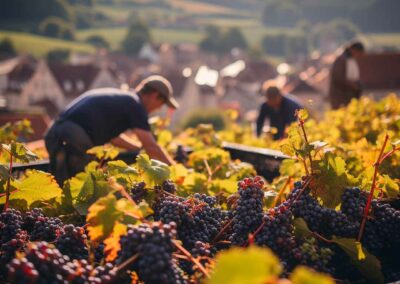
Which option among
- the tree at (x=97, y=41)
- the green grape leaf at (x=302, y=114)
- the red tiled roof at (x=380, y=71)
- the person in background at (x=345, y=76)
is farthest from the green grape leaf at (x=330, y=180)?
the tree at (x=97, y=41)

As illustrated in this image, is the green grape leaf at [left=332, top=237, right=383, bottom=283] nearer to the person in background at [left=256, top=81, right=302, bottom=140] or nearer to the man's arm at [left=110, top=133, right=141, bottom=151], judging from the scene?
the man's arm at [left=110, top=133, right=141, bottom=151]

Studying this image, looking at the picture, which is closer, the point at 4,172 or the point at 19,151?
the point at 4,172

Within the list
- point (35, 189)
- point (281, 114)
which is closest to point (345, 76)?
point (281, 114)

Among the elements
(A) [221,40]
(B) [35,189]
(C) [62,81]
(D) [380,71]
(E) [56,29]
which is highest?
(B) [35,189]

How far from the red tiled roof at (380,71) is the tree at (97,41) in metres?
86.9

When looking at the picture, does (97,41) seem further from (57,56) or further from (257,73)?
(257,73)

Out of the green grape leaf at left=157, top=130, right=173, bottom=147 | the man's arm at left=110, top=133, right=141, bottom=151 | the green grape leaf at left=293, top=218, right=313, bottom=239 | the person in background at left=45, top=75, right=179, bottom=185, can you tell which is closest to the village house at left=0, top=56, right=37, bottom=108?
the person in background at left=45, top=75, right=179, bottom=185

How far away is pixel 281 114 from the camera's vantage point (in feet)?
23.6

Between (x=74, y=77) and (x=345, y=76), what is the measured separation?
186 ft

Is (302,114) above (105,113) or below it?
above

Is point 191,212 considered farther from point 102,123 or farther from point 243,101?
point 243,101

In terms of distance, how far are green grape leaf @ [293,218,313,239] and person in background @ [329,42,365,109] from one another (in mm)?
7138

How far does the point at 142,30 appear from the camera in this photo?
4786 inches

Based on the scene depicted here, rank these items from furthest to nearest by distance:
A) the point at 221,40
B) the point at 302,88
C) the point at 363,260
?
the point at 221,40
the point at 302,88
the point at 363,260
